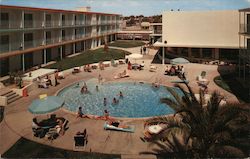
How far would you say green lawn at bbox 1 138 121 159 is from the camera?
13.5 m

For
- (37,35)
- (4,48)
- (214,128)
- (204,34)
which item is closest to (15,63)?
(4,48)

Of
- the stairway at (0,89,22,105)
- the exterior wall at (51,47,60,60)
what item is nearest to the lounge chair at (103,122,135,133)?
the stairway at (0,89,22,105)

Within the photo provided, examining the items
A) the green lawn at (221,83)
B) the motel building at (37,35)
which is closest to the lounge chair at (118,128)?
the green lawn at (221,83)

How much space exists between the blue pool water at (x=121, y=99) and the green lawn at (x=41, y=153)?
7.29m

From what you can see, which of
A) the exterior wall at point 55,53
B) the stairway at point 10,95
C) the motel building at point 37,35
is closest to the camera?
the stairway at point 10,95

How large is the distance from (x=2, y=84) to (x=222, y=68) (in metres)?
26.3

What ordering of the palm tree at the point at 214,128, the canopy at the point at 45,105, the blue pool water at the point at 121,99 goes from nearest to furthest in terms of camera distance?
the palm tree at the point at 214,128, the canopy at the point at 45,105, the blue pool water at the point at 121,99

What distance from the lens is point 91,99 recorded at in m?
25.0

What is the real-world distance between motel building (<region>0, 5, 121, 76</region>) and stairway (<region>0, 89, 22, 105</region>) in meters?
5.65

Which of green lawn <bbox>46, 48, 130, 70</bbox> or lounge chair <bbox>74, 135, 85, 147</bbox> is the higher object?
green lawn <bbox>46, 48, 130, 70</bbox>

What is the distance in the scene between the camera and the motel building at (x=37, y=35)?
29.7 meters

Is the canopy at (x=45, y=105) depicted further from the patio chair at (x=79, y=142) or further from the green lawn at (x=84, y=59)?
the green lawn at (x=84, y=59)

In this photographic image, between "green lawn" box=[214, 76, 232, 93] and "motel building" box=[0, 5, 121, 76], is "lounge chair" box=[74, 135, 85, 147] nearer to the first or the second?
"green lawn" box=[214, 76, 232, 93]

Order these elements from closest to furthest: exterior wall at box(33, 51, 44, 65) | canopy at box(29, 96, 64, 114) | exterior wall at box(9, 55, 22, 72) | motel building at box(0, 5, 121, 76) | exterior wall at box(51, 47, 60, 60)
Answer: canopy at box(29, 96, 64, 114), motel building at box(0, 5, 121, 76), exterior wall at box(9, 55, 22, 72), exterior wall at box(33, 51, 44, 65), exterior wall at box(51, 47, 60, 60)
